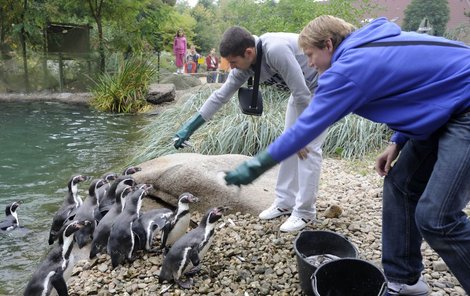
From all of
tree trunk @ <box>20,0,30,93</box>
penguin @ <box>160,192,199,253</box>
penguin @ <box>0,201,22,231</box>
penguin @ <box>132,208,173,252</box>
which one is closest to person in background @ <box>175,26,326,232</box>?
penguin @ <box>160,192,199,253</box>

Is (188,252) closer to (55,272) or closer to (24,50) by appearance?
(55,272)

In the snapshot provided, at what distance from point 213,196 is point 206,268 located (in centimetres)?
106

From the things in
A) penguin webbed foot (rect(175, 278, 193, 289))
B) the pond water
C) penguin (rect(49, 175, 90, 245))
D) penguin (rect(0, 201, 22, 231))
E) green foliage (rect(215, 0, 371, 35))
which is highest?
green foliage (rect(215, 0, 371, 35))

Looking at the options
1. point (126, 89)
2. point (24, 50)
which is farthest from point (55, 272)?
point (24, 50)

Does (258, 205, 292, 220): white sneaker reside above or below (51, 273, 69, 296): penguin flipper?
above

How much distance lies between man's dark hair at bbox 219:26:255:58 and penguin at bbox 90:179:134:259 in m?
1.73

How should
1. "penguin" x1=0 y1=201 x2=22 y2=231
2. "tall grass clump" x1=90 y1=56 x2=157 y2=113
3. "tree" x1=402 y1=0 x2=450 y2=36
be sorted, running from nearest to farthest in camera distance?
"penguin" x1=0 y1=201 x2=22 y2=231
"tall grass clump" x1=90 y1=56 x2=157 y2=113
"tree" x1=402 y1=0 x2=450 y2=36

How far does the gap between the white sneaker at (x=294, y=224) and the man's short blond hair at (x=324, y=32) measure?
161cm

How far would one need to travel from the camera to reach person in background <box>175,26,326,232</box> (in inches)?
123

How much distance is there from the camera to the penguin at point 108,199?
14.5 feet

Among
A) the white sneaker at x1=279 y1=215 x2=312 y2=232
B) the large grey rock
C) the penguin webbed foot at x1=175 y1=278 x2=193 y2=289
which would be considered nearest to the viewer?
the penguin webbed foot at x1=175 y1=278 x2=193 y2=289

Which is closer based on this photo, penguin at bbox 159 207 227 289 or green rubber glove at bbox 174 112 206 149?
penguin at bbox 159 207 227 289

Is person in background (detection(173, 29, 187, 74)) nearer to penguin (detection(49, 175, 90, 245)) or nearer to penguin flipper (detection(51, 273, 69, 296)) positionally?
penguin (detection(49, 175, 90, 245))

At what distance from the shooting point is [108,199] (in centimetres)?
459
